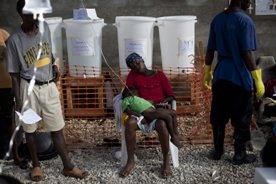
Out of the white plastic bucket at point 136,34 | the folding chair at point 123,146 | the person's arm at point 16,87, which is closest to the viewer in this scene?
the person's arm at point 16,87

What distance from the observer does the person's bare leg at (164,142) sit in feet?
14.9

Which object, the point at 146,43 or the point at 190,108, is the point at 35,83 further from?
the point at 190,108

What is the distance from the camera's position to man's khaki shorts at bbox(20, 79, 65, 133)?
14.1ft

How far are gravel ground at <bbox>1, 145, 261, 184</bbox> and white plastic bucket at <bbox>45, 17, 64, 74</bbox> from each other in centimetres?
125

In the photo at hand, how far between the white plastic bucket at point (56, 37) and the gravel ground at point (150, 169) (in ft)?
4.12

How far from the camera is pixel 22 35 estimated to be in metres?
4.20

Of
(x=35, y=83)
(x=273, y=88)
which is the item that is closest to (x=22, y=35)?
(x=35, y=83)

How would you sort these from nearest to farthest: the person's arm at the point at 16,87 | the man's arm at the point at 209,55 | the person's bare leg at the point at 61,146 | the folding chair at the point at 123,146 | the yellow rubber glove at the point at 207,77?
the person's arm at the point at 16,87
the person's bare leg at the point at 61,146
the folding chair at the point at 123,146
the man's arm at the point at 209,55
the yellow rubber glove at the point at 207,77

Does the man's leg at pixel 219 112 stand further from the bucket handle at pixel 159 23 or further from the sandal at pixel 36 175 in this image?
the sandal at pixel 36 175

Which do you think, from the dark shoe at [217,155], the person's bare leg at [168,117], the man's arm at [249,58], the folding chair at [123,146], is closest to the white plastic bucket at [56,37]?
the folding chair at [123,146]

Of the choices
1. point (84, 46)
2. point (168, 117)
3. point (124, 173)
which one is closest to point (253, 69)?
point (168, 117)

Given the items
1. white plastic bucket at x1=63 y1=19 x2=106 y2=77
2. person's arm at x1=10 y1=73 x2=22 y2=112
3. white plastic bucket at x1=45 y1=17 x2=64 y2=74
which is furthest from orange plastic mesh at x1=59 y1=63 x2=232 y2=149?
person's arm at x1=10 y1=73 x2=22 y2=112

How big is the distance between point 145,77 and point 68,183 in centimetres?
133

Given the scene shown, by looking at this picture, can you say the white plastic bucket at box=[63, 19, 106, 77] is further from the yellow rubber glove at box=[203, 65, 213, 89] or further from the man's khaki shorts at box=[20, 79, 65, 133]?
the yellow rubber glove at box=[203, 65, 213, 89]
